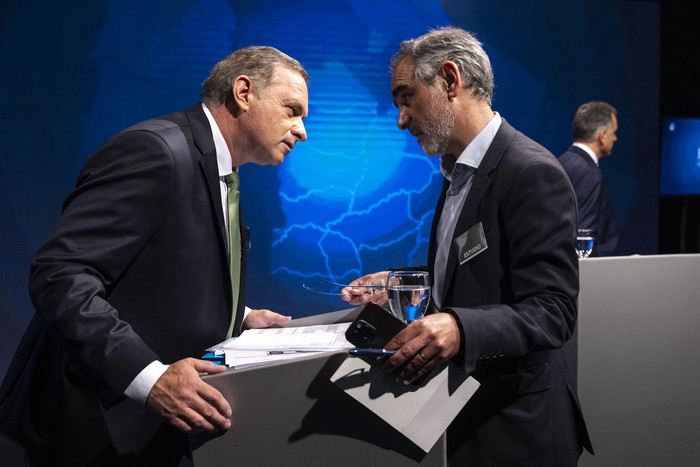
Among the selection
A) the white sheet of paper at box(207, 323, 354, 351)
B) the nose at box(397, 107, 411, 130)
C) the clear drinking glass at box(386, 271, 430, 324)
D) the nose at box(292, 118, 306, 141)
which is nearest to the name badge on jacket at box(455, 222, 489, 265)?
the clear drinking glass at box(386, 271, 430, 324)

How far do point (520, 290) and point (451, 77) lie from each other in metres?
0.59

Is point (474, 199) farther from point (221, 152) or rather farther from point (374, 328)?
point (221, 152)

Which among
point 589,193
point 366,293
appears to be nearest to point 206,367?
point 366,293

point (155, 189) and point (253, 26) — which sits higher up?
point (253, 26)

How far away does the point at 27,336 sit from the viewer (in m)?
1.49

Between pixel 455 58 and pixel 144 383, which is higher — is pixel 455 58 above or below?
above

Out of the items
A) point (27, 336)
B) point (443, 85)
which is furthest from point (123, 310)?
point (443, 85)

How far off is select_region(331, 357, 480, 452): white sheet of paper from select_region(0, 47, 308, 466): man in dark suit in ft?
1.06

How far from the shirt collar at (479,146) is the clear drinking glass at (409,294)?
1.21 feet

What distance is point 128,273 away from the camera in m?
1.44

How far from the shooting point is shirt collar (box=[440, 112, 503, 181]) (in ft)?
5.16

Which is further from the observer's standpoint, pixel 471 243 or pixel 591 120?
pixel 591 120

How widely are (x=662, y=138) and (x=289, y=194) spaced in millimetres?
3289

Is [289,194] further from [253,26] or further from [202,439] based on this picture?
[202,439]
